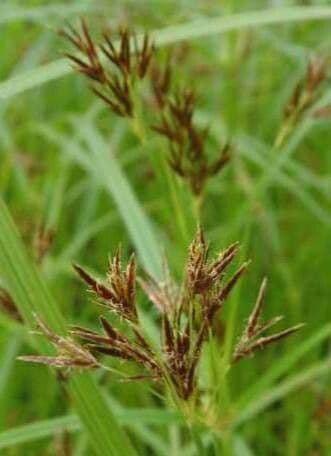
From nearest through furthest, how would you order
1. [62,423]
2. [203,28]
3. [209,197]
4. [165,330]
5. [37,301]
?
[165,330] → [37,301] → [62,423] → [203,28] → [209,197]

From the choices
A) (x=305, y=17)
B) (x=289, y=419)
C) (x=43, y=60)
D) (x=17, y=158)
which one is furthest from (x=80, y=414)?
(x=43, y=60)

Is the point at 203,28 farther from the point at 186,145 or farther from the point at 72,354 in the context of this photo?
the point at 72,354

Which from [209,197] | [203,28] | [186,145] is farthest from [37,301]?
[209,197]

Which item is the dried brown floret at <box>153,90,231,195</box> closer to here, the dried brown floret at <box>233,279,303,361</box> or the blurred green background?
the blurred green background

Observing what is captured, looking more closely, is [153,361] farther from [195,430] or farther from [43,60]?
[43,60]

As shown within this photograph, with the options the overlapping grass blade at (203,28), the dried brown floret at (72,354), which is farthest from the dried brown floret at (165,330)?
the overlapping grass blade at (203,28)

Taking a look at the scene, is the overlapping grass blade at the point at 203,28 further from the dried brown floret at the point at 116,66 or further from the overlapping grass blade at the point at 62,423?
the overlapping grass blade at the point at 62,423
